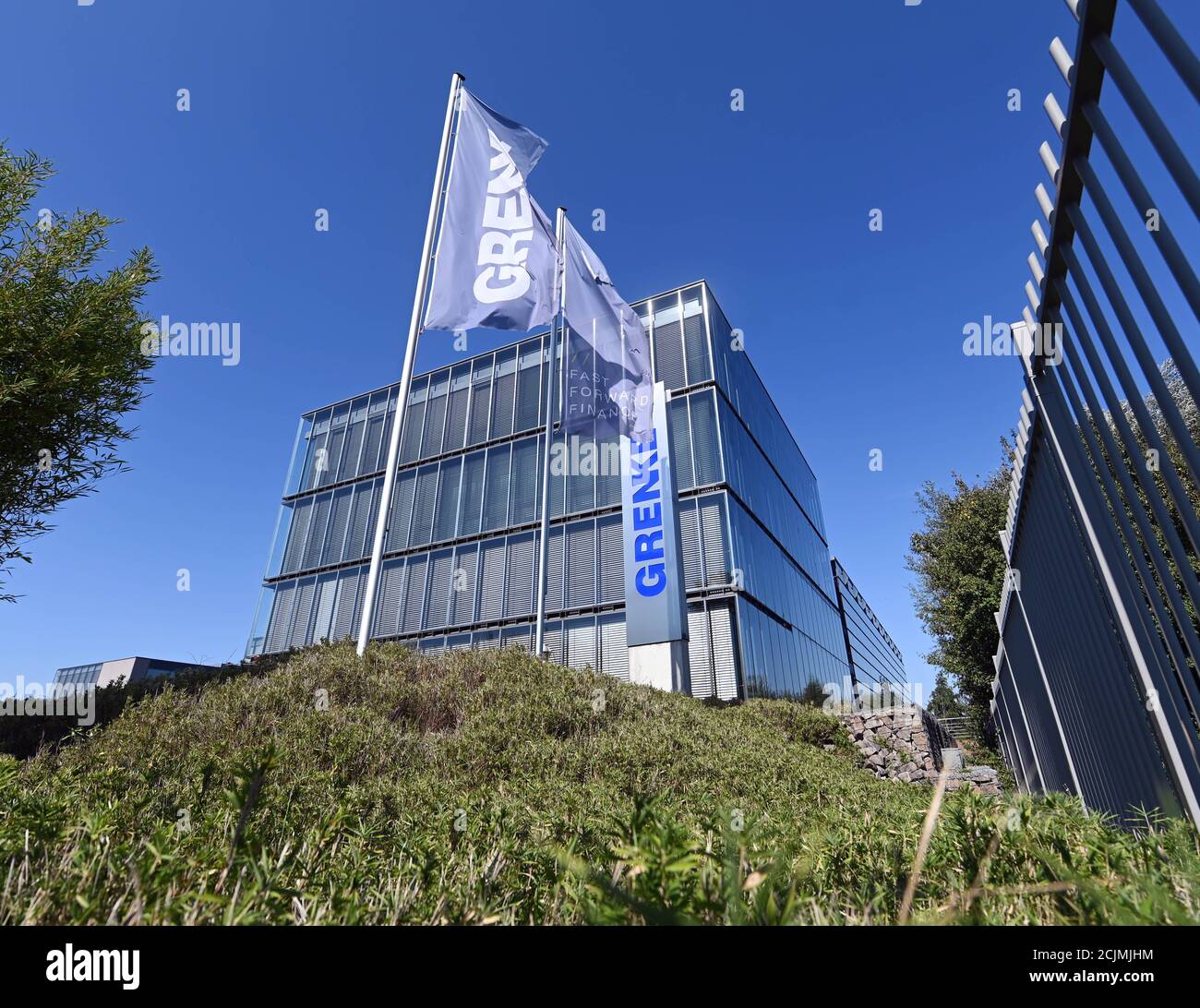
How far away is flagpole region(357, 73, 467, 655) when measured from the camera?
27.1 ft

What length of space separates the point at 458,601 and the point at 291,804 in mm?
17373

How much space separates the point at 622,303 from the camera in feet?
48.4

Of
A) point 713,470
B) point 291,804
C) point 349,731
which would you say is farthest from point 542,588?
point 291,804

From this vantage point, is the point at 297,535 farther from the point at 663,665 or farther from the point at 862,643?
the point at 862,643

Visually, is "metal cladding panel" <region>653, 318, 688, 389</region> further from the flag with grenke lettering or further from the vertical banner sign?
the flag with grenke lettering

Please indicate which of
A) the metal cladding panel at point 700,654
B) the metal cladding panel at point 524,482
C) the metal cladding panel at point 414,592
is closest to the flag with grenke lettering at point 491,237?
the metal cladding panel at point 700,654

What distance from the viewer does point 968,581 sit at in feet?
57.0

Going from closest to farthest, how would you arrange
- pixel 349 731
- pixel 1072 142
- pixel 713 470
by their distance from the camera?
pixel 1072 142
pixel 349 731
pixel 713 470

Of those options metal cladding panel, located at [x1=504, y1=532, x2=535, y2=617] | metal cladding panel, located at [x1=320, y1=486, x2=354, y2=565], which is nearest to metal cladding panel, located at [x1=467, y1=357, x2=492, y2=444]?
metal cladding panel, located at [x1=504, y1=532, x2=535, y2=617]

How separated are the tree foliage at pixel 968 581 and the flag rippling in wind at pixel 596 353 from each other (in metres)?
11.2

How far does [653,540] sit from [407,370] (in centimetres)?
743

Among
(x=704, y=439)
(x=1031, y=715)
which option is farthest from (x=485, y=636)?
(x=1031, y=715)

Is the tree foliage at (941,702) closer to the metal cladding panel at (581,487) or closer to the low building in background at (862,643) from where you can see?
the low building in background at (862,643)
